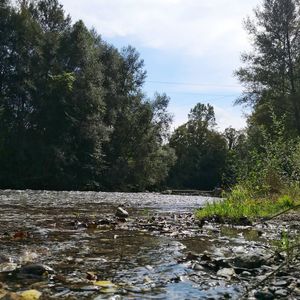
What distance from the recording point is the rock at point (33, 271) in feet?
18.1

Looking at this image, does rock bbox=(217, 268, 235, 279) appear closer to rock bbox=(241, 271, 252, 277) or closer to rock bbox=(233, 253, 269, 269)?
rock bbox=(241, 271, 252, 277)

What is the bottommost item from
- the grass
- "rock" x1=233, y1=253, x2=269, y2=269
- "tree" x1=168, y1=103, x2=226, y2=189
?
"rock" x1=233, y1=253, x2=269, y2=269

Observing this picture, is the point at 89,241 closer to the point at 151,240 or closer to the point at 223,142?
the point at 151,240

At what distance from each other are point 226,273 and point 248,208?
24.6 feet

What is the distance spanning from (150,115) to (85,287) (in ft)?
153

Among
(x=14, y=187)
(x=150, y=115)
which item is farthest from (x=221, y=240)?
(x=150, y=115)

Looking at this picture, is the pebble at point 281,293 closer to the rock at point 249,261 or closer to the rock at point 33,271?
the rock at point 249,261

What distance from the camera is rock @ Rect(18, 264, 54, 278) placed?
5516mm

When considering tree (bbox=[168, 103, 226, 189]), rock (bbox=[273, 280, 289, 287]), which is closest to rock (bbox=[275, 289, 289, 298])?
rock (bbox=[273, 280, 289, 287])

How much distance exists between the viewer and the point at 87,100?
42.4 metres

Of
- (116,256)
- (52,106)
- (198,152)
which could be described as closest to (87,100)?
(52,106)

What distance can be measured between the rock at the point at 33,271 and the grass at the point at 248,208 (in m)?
7.15

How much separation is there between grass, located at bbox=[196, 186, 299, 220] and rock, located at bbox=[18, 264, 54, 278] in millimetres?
7151

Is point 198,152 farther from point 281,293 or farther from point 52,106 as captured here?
point 281,293
